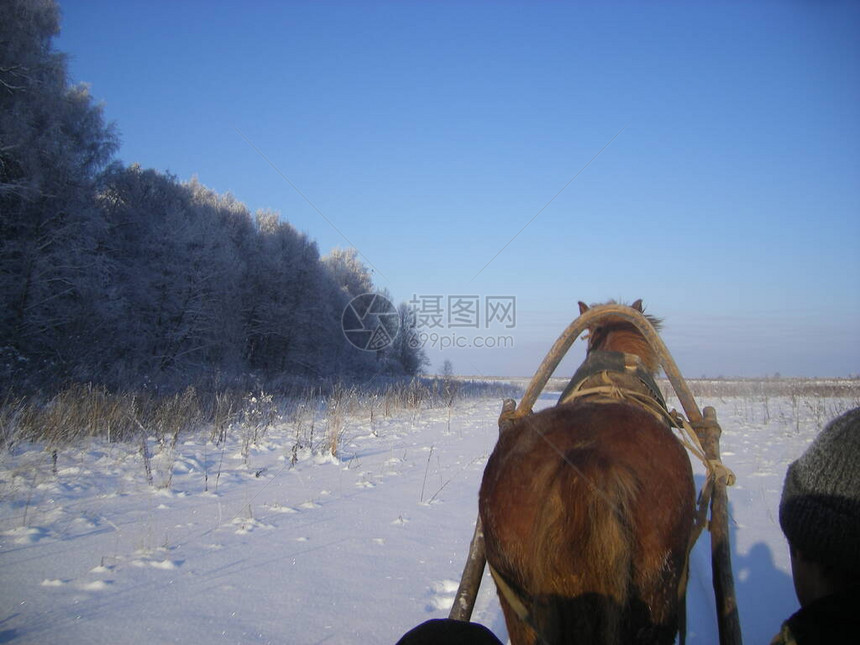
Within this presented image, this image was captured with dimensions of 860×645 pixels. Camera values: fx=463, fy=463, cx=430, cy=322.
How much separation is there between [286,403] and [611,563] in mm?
12350

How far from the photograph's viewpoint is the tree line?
11.5 metres

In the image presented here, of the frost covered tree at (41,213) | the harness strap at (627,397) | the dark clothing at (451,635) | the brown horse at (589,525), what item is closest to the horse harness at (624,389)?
the harness strap at (627,397)

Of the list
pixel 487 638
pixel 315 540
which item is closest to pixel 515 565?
pixel 487 638

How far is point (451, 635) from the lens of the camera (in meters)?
1.00

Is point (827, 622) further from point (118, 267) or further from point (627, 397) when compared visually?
point (118, 267)

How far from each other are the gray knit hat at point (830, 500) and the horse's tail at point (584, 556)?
1.84 feet

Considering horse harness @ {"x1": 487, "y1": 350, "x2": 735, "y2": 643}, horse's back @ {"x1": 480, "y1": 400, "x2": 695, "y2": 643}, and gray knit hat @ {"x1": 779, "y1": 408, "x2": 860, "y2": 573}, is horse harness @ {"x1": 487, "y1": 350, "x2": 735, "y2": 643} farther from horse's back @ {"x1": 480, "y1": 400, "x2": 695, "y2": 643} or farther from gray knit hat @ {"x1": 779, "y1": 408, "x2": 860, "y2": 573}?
gray knit hat @ {"x1": 779, "y1": 408, "x2": 860, "y2": 573}

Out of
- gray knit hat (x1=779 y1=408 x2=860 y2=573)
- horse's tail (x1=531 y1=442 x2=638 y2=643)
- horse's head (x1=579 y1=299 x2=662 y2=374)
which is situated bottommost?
horse's tail (x1=531 y1=442 x2=638 y2=643)

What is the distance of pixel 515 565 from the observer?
1.67m

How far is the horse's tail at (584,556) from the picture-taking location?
59.6 inches

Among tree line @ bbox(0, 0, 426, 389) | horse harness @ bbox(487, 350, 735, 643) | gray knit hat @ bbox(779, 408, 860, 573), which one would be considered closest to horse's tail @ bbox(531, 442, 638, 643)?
gray knit hat @ bbox(779, 408, 860, 573)

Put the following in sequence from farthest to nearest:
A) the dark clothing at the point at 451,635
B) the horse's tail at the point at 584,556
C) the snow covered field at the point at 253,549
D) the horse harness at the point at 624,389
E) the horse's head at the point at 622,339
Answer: the horse's head at the point at 622,339 → the snow covered field at the point at 253,549 → the horse harness at the point at 624,389 → the horse's tail at the point at 584,556 → the dark clothing at the point at 451,635

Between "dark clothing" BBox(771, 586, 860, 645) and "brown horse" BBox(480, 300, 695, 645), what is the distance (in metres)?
0.64

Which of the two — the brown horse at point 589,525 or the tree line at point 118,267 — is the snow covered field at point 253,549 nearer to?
the brown horse at point 589,525
